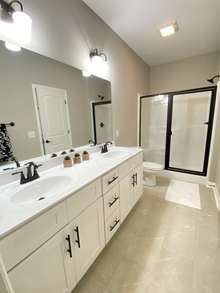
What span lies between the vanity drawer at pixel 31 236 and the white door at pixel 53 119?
0.73 meters

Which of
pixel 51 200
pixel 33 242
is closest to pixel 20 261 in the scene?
pixel 33 242

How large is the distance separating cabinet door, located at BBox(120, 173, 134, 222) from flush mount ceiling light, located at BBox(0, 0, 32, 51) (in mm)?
1543

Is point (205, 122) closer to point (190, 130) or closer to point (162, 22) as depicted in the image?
point (190, 130)

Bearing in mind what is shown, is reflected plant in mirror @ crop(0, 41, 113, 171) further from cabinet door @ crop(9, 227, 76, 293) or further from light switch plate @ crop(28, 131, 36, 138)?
cabinet door @ crop(9, 227, 76, 293)

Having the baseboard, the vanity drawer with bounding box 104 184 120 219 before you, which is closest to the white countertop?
the vanity drawer with bounding box 104 184 120 219

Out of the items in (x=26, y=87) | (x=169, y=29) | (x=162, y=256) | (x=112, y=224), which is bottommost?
(x=162, y=256)

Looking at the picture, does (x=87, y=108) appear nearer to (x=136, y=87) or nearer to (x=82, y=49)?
(x=82, y=49)

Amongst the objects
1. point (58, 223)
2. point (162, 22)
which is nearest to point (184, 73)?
point (162, 22)

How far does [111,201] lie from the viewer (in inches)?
54.9

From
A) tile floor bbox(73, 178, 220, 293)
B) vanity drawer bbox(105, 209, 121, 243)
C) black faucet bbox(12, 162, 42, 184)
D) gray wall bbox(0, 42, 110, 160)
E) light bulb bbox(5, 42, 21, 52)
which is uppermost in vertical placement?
light bulb bbox(5, 42, 21, 52)

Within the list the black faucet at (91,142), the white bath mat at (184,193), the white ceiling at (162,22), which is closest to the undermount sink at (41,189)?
the black faucet at (91,142)

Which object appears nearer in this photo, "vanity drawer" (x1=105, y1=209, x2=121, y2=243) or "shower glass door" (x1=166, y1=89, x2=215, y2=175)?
"vanity drawer" (x1=105, y1=209, x2=121, y2=243)

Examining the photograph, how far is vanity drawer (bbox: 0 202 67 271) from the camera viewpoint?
0.64 m

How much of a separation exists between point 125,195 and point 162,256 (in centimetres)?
65
